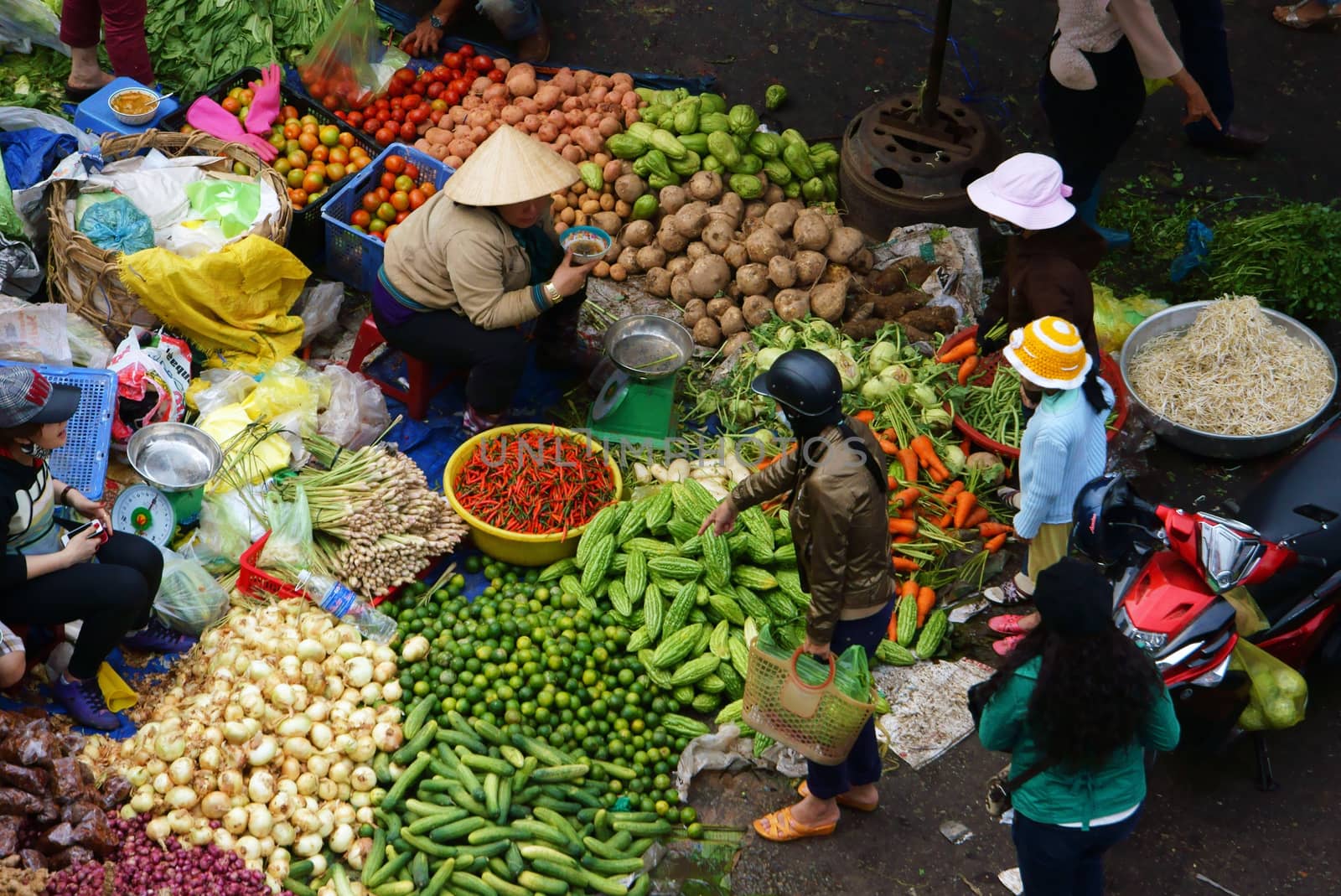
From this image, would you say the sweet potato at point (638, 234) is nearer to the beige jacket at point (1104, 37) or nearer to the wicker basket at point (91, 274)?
the wicker basket at point (91, 274)

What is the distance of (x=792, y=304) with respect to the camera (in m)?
6.14

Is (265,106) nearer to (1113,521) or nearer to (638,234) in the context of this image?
(638,234)

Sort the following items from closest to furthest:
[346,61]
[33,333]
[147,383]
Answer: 1. [33,333]
2. [147,383]
3. [346,61]

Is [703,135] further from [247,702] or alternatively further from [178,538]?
[247,702]

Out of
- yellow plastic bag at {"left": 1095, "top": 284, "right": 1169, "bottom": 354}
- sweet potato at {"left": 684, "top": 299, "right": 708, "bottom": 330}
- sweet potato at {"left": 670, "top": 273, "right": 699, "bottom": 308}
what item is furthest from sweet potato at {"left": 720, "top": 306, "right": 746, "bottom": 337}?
yellow plastic bag at {"left": 1095, "top": 284, "right": 1169, "bottom": 354}

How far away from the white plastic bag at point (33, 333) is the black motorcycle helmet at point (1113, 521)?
422 centimetres

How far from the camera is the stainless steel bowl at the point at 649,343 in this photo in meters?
5.48

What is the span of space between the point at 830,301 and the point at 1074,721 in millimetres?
3457

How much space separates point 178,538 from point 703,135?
3608mm

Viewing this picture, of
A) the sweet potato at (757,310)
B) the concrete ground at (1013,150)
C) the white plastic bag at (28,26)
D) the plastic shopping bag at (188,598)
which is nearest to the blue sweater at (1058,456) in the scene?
the concrete ground at (1013,150)

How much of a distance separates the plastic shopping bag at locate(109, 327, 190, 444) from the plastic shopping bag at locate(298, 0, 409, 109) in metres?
2.09

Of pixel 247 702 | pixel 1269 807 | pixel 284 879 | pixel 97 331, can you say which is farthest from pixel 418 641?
pixel 1269 807

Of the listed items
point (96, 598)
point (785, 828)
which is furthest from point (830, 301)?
point (96, 598)

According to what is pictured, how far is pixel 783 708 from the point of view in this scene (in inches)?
150
